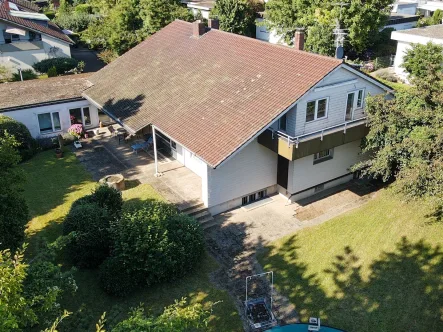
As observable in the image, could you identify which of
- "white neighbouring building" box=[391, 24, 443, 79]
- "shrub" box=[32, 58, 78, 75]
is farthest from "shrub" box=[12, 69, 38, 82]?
"white neighbouring building" box=[391, 24, 443, 79]

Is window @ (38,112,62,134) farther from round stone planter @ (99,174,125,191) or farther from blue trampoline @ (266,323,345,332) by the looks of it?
blue trampoline @ (266,323,345,332)

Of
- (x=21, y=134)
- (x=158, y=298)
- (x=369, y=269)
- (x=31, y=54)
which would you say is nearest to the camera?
(x=158, y=298)

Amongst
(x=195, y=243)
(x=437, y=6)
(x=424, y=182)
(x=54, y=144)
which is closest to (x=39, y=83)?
(x=54, y=144)

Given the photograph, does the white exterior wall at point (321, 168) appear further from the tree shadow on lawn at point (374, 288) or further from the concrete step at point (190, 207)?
the concrete step at point (190, 207)

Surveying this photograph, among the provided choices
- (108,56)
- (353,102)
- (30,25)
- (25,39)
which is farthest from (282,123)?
(25,39)

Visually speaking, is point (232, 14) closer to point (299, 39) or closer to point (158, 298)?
point (299, 39)

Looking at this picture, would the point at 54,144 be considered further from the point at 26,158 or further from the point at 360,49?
the point at 360,49
